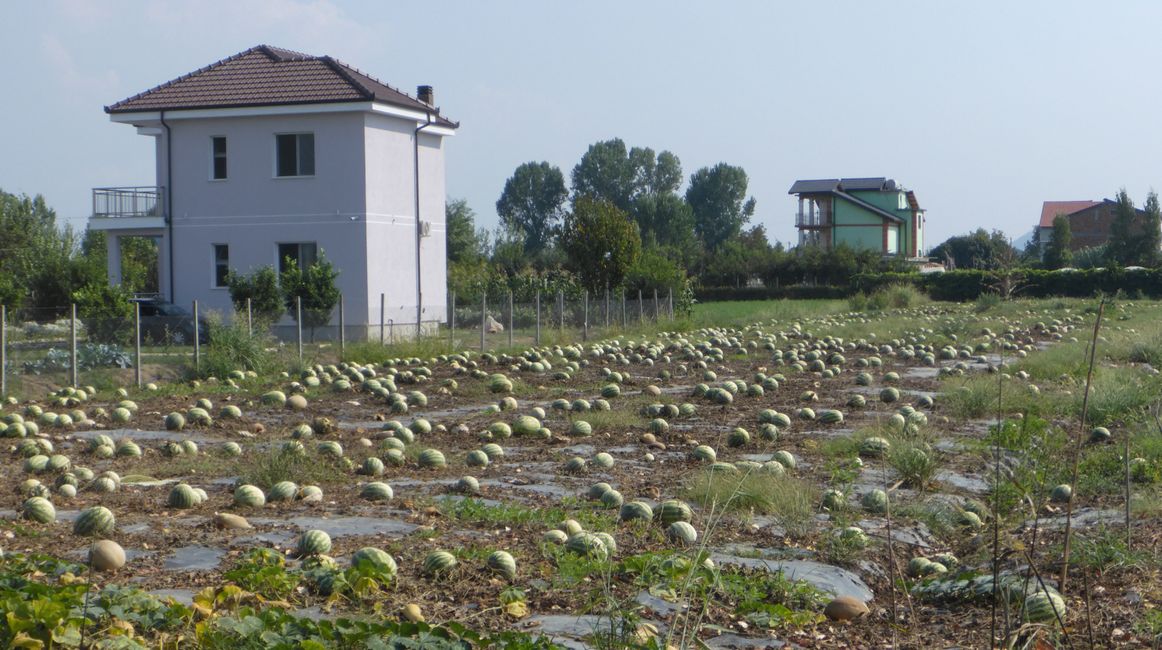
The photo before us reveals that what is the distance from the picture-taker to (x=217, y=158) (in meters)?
31.3

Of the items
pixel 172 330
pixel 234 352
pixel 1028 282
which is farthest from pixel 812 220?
pixel 234 352

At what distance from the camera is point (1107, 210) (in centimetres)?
10119

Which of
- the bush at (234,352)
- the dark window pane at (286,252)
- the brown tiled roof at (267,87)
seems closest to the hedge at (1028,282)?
the brown tiled roof at (267,87)

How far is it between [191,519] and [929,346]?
716 inches

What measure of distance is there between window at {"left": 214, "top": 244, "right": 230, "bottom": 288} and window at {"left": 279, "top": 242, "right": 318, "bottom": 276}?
156cm

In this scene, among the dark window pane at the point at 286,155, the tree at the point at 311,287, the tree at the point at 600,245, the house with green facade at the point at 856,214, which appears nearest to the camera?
the tree at the point at 311,287

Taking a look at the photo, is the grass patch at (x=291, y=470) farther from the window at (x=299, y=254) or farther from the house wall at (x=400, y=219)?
the window at (x=299, y=254)

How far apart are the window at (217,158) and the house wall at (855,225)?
5847 centimetres

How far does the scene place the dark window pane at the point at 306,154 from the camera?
30594mm

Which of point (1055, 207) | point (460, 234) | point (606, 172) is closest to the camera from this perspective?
point (460, 234)

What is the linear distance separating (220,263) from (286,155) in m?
3.43

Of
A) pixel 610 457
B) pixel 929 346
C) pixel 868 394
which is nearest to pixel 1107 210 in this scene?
pixel 929 346

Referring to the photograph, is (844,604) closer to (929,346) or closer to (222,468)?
(222,468)

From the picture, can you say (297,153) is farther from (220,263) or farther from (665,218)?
(665,218)
